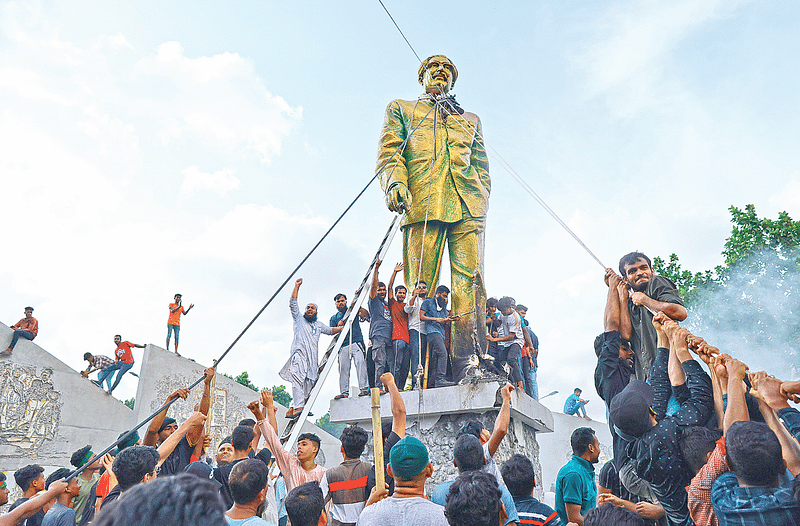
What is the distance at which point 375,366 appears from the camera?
603 cm

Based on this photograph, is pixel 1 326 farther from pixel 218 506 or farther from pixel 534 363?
pixel 218 506

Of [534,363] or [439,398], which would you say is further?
[534,363]

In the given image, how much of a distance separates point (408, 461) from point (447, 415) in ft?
10.9

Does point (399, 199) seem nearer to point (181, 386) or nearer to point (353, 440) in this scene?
point (353, 440)

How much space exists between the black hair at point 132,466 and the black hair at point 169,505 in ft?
6.21

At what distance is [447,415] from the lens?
5.37 m

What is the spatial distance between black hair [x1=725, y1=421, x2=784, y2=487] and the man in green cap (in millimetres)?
984

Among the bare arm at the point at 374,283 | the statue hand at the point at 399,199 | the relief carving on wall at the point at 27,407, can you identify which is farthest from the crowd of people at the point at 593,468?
the relief carving on wall at the point at 27,407

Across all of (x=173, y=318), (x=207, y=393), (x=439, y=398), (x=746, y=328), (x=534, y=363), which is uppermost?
(x=746, y=328)

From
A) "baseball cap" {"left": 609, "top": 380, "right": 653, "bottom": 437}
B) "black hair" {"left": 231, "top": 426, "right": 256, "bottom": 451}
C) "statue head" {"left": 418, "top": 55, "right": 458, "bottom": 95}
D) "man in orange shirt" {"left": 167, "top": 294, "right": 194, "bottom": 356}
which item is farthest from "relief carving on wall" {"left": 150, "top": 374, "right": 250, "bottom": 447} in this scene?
"baseball cap" {"left": 609, "top": 380, "right": 653, "bottom": 437}

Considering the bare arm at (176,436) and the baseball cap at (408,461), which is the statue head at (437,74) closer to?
the bare arm at (176,436)

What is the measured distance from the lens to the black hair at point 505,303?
22.1 feet

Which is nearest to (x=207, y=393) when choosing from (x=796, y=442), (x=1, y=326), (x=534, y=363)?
(x=796, y=442)

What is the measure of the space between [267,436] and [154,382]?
8.58 meters
